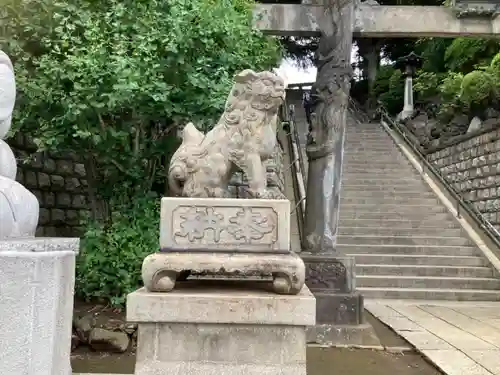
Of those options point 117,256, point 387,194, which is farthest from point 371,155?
point 117,256

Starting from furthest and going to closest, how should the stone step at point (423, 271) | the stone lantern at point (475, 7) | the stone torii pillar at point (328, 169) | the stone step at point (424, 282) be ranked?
1. the stone step at point (423, 271)
2. the stone step at point (424, 282)
3. the stone lantern at point (475, 7)
4. the stone torii pillar at point (328, 169)

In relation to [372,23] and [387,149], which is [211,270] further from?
[387,149]

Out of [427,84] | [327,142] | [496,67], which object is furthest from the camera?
[427,84]

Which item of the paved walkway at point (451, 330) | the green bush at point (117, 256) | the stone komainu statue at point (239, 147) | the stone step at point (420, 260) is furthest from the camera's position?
the stone step at point (420, 260)

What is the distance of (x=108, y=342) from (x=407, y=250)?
7.15m

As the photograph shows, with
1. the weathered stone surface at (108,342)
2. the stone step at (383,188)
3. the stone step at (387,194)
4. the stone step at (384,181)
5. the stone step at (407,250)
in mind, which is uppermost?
the stone step at (384,181)

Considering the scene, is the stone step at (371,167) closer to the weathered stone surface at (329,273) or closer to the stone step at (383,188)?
the stone step at (383,188)

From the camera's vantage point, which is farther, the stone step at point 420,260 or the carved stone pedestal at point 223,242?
the stone step at point 420,260

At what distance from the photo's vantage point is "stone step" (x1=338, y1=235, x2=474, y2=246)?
11769 mm

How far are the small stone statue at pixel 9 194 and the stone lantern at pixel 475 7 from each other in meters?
8.46

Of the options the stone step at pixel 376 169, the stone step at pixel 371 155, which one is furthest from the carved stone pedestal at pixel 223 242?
the stone step at pixel 371 155

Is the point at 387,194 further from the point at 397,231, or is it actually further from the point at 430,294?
the point at 430,294

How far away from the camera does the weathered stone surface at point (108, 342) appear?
602 centimetres

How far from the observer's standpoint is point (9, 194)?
2889 mm
